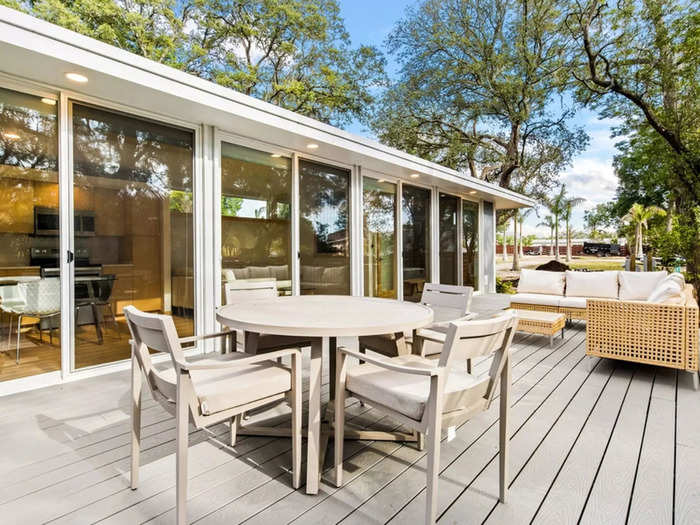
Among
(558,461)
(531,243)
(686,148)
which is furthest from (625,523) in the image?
(531,243)

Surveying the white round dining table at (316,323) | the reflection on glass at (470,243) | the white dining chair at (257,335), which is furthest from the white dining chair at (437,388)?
the reflection on glass at (470,243)

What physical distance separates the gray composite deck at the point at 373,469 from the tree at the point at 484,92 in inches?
387

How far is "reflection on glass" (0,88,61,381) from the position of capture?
2.83m

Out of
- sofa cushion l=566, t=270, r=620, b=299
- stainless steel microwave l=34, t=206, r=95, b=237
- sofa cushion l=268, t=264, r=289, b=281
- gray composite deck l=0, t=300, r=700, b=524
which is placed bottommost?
gray composite deck l=0, t=300, r=700, b=524

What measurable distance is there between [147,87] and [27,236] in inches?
57.9

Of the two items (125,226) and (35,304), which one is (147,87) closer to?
(125,226)

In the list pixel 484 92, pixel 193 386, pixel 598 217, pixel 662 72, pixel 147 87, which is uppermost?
pixel 484 92

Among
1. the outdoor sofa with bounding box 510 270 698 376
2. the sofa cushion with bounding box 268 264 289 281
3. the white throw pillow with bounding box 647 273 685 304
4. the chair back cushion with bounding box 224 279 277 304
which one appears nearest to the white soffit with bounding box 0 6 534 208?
the sofa cushion with bounding box 268 264 289 281

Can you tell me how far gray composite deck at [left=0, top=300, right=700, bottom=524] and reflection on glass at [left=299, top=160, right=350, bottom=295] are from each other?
2621 mm

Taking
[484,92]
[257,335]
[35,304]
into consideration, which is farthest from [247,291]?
[484,92]

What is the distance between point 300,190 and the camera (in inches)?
193

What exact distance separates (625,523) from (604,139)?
15.5 metres

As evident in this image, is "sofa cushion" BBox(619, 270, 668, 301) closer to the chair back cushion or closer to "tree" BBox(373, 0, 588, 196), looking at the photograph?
the chair back cushion

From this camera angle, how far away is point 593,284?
5.23m
